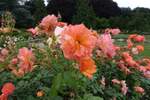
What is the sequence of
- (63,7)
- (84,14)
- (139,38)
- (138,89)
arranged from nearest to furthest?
(138,89), (139,38), (84,14), (63,7)

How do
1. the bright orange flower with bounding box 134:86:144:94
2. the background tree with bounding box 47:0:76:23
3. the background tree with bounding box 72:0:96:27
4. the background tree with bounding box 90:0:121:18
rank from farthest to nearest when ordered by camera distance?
the background tree with bounding box 90:0:121:18 < the background tree with bounding box 47:0:76:23 < the background tree with bounding box 72:0:96:27 < the bright orange flower with bounding box 134:86:144:94

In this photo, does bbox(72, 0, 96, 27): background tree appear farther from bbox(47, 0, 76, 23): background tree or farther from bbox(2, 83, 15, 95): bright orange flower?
bbox(2, 83, 15, 95): bright orange flower

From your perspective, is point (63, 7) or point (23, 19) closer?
point (23, 19)

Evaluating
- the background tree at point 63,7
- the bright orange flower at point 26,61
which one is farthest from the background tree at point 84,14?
the bright orange flower at point 26,61

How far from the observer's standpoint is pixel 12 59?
2.85m

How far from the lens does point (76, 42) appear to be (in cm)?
Result: 202

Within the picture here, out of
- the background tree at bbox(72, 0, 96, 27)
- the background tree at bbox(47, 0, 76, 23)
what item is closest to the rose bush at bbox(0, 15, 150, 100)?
the background tree at bbox(72, 0, 96, 27)

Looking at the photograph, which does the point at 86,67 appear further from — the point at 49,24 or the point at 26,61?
the point at 49,24

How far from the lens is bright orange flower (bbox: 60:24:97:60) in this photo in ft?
6.57

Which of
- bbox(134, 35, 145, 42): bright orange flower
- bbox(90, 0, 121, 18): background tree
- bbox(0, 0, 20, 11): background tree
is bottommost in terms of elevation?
bbox(90, 0, 121, 18): background tree

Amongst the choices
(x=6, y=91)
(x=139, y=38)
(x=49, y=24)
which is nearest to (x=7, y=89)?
(x=6, y=91)

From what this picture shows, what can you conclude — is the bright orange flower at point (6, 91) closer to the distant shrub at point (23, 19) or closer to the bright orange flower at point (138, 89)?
the bright orange flower at point (138, 89)

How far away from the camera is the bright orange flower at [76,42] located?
2.00 m

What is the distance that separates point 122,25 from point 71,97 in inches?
1466
